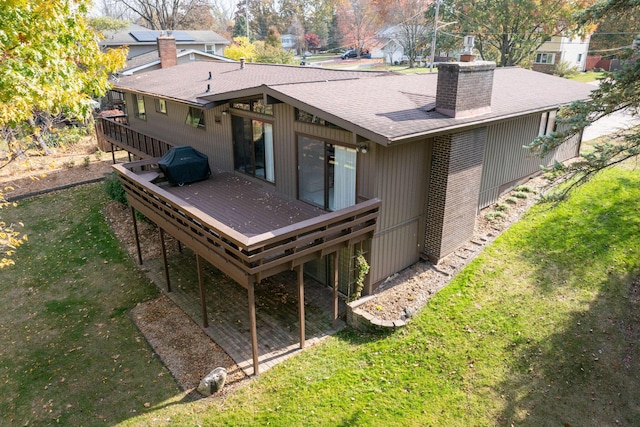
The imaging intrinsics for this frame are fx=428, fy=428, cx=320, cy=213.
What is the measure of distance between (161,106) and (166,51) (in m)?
8.20

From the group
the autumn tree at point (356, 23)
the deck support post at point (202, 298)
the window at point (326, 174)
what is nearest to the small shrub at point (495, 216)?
the window at point (326, 174)

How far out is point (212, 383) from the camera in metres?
8.41

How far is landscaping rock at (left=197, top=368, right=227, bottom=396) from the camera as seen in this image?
840 centimetres

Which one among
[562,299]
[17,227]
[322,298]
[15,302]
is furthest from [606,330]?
[17,227]

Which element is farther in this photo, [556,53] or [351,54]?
[351,54]

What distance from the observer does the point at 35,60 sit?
27.0 feet

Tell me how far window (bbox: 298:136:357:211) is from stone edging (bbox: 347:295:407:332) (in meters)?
2.47

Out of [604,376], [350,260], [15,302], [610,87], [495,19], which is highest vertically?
[495,19]

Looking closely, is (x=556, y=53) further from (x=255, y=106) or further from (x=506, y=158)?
(x=255, y=106)

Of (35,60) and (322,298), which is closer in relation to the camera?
→ (35,60)

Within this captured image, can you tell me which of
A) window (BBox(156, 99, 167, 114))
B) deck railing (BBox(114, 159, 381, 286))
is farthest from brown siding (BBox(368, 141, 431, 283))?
window (BBox(156, 99, 167, 114))

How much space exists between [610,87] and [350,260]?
656 cm

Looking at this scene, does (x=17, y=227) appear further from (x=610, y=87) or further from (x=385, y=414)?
(x=610, y=87)

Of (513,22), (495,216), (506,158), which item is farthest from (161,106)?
(513,22)
